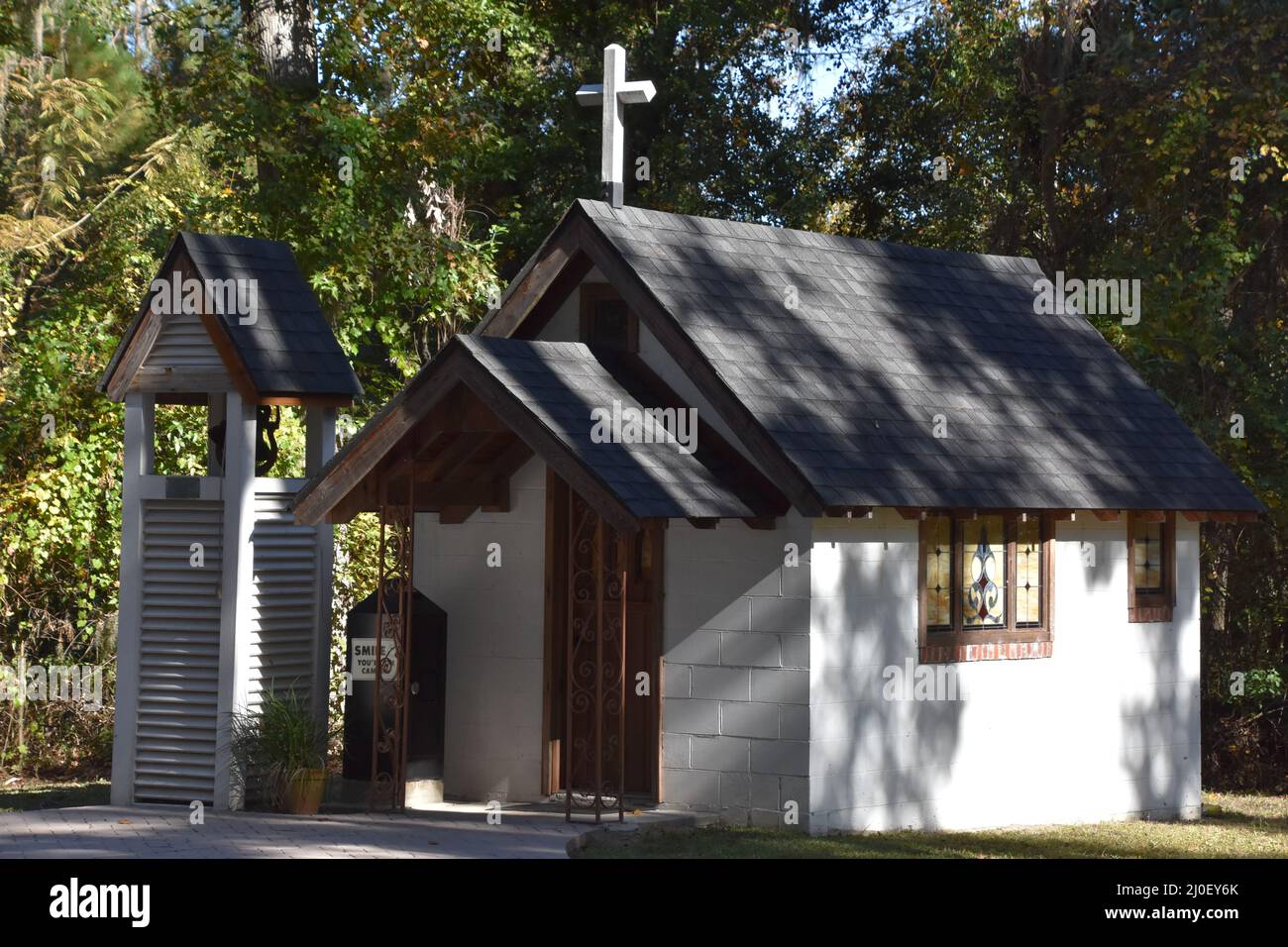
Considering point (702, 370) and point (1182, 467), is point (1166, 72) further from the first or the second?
point (702, 370)

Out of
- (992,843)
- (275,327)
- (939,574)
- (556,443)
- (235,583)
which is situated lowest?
(992,843)

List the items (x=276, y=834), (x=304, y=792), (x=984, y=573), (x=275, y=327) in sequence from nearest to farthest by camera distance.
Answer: (x=276, y=834) → (x=304, y=792) → (x=275, y=327) → (x=984, y=573)

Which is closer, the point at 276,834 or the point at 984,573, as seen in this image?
the point at 276,834

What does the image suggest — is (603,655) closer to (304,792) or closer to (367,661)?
(367,661)

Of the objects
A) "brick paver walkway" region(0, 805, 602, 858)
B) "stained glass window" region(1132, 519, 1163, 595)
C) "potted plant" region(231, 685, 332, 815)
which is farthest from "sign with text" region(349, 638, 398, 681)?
"stained glass window" region(1132, 519, 1163, 595)

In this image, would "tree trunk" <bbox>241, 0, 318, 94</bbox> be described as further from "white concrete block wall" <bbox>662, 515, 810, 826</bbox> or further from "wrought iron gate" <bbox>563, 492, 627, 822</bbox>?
"white concrete block wall" <bbox>662, 515, 810, 826</bbox>

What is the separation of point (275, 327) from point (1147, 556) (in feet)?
Result: 27.3

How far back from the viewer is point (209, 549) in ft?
44.6

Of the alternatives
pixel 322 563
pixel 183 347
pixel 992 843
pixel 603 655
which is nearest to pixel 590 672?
pixel 603 655

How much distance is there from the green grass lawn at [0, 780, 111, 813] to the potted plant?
205cm

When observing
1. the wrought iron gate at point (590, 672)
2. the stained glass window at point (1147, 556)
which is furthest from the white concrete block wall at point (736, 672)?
the stained glass window at point (1147, 556)

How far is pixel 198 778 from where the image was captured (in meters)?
13.4

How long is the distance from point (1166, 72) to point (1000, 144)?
4040 millimetres

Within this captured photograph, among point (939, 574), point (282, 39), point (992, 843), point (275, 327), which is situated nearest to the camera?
point (992, 843)
